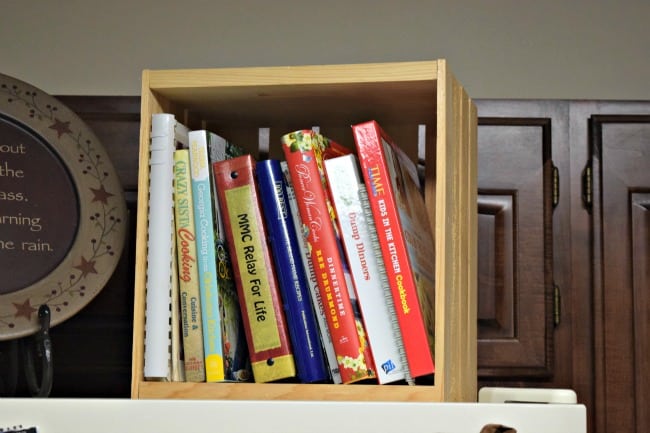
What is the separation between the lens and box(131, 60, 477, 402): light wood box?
3.63ft

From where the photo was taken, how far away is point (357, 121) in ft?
4.47

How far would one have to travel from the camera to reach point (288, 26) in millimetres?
1728

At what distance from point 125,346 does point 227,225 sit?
54cm

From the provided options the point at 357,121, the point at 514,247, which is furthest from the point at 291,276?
the point at 514,247

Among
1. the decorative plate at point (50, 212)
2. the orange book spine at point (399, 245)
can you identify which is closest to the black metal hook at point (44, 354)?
the decorative plate at point (50, 212)

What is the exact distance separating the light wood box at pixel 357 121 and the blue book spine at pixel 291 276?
49mm

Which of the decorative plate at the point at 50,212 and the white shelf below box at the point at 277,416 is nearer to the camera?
the white shelf below box at the point at 277,416

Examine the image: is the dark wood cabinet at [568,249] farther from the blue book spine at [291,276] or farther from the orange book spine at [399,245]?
the blue book spine at [291,276]

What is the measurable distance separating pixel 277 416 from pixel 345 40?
918 mm

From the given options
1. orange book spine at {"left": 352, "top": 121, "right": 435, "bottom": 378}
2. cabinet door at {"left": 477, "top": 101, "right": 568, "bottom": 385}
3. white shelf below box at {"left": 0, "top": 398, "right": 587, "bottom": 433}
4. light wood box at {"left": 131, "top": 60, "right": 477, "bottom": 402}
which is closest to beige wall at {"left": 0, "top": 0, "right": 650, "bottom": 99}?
cabinet door at {"left": 477, "top": 101, "right": 568, "bottom": 385}

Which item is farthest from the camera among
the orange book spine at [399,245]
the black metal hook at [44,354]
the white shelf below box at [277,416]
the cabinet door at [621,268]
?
the cabinet door at [621,268]

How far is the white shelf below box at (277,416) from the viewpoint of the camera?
960 millimetres

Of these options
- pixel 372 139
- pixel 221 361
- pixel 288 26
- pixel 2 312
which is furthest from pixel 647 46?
pixel 2 312

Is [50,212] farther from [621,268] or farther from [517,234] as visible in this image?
[621,268]
